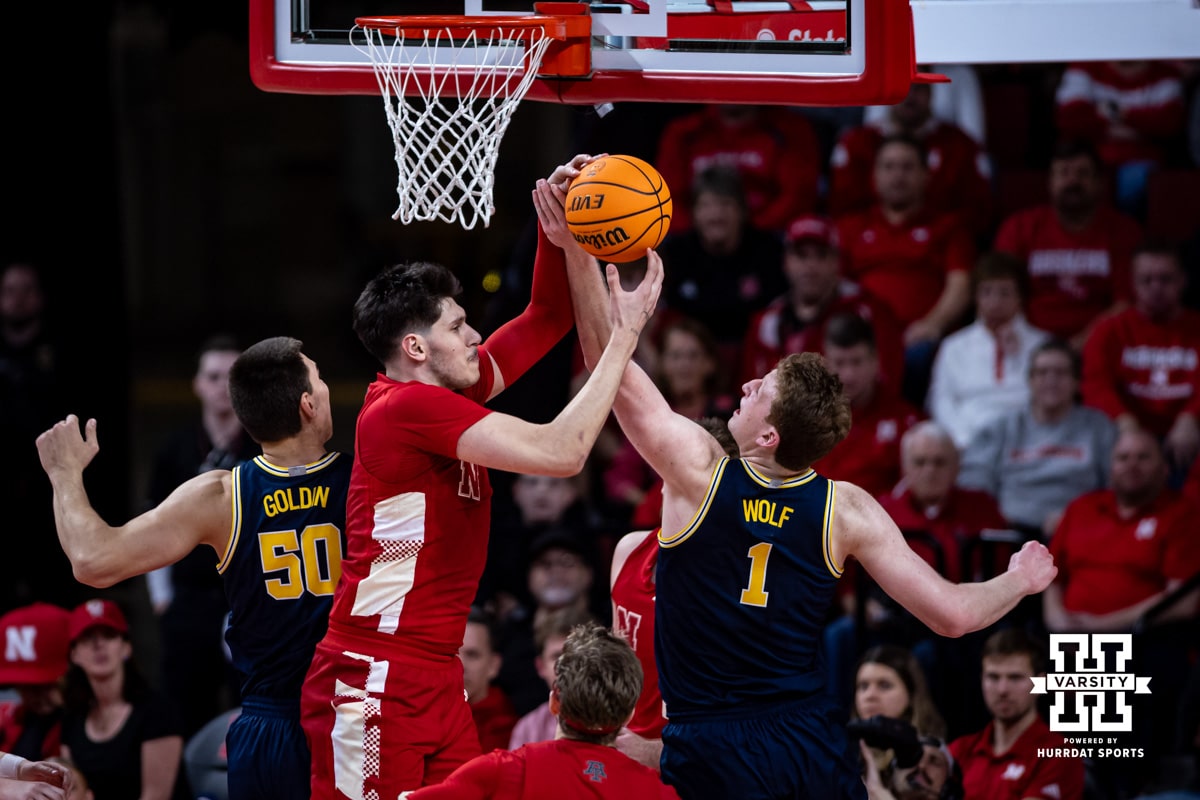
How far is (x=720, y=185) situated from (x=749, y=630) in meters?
5.12

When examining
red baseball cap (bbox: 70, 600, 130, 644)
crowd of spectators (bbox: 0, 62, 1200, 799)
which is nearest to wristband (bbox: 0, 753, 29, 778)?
crowd of spectators (bbox: 0, 62, 1200, 799)

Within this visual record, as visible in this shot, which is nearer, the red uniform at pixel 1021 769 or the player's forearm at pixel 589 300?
the player's forearm at pixel 589 300

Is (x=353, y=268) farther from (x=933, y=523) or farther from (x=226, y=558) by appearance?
(x=226, y=558)

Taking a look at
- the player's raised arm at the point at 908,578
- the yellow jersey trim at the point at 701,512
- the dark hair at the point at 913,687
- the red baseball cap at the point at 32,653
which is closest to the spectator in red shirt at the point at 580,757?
the yellow jersey trim at the point at 701,512

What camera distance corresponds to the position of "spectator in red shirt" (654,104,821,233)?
1023 centimetres

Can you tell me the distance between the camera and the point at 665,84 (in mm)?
5453

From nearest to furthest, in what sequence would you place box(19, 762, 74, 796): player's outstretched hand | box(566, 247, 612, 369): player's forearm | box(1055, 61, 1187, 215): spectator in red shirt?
box(566, 247, 612, 369): player's forearm, box(19, 762, 74, 796): player's outstretched hand, box(1055, 61, 1187, 215): spectator in red shirt

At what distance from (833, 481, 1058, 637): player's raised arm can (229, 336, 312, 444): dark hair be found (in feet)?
5.93

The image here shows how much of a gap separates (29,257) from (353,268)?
8.65 meters

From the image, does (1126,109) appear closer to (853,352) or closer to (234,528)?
(853,352)

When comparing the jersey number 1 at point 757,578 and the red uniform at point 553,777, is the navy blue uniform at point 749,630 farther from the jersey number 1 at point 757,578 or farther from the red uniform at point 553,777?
the red uniform at point 553,777

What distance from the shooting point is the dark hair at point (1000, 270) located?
9148 millimetres

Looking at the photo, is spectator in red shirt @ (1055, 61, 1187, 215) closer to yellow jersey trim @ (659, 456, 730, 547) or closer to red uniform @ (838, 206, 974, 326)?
red uniform @ (838, 206, 974, 326)

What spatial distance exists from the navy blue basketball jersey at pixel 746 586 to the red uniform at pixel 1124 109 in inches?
248
